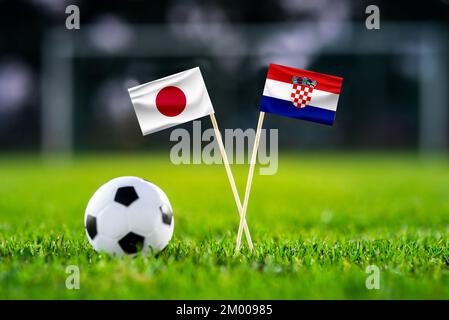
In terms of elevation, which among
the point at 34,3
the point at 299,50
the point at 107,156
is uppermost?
the point at 34,3

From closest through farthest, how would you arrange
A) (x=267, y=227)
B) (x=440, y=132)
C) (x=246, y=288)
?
(x=246, y=288)
(x=267, y=227)
(x=440, y=132)

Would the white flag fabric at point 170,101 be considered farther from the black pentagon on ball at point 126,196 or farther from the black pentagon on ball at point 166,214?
the black pentagon on ball at point 166,214

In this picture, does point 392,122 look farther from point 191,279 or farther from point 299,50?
point 191,279

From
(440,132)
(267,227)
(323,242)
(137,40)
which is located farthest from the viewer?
(440,132)

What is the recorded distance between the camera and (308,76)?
3.95 m

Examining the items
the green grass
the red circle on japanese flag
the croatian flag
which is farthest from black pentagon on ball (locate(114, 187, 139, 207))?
the croatian flag

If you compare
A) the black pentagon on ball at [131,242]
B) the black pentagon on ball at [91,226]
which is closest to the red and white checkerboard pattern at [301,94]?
the black pentagon on ball at [131,242]

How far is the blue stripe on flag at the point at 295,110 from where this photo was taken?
3.97m

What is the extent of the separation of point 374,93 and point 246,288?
21487 millimetres

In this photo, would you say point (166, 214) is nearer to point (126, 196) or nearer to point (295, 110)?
point (126, 196)

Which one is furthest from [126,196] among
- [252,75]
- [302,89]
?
[252,75]

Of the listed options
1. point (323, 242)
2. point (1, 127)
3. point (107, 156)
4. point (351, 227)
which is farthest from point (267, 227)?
point (1, 127)

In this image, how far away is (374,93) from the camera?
23297 millimetres

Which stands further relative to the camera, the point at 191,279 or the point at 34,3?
the point at 34,3
